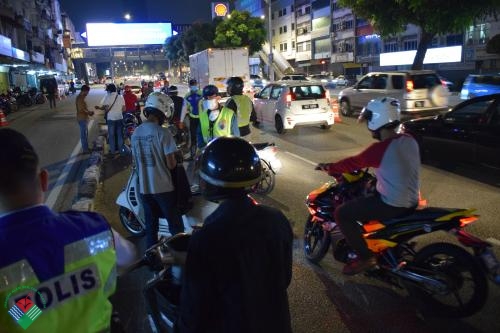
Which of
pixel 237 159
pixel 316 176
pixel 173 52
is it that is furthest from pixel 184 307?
pixel 173 52

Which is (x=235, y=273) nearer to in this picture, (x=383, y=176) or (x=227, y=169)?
(x=227, y=169)

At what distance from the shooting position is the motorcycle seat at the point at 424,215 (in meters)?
3.65

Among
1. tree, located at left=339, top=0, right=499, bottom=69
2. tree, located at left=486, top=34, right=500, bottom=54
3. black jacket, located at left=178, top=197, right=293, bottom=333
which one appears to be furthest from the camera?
tree, located at left=486, top=34, right=500, bottom=54

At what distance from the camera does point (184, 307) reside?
1.81m

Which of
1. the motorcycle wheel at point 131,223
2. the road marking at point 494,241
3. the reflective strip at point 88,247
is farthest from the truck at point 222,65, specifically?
the reflective strip at point 88,247

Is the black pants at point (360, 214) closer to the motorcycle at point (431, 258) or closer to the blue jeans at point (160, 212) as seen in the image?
the motorcycle at point (431, 258)

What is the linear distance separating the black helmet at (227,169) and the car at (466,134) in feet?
23.5

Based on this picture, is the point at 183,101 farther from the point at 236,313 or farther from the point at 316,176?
the point at 236,313

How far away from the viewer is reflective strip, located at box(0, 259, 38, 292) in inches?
57.8

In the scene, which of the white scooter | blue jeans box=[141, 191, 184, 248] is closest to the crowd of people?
blue jeans box=[141, 191, 184, 248]

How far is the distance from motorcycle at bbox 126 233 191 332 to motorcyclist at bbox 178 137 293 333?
1.26 feet

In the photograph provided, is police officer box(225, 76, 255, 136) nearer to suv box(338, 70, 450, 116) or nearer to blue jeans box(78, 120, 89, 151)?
blue jeans box(78, 120, 89, 151)

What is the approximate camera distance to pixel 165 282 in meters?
2.34

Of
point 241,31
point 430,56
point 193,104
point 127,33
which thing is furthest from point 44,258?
point 127,33
